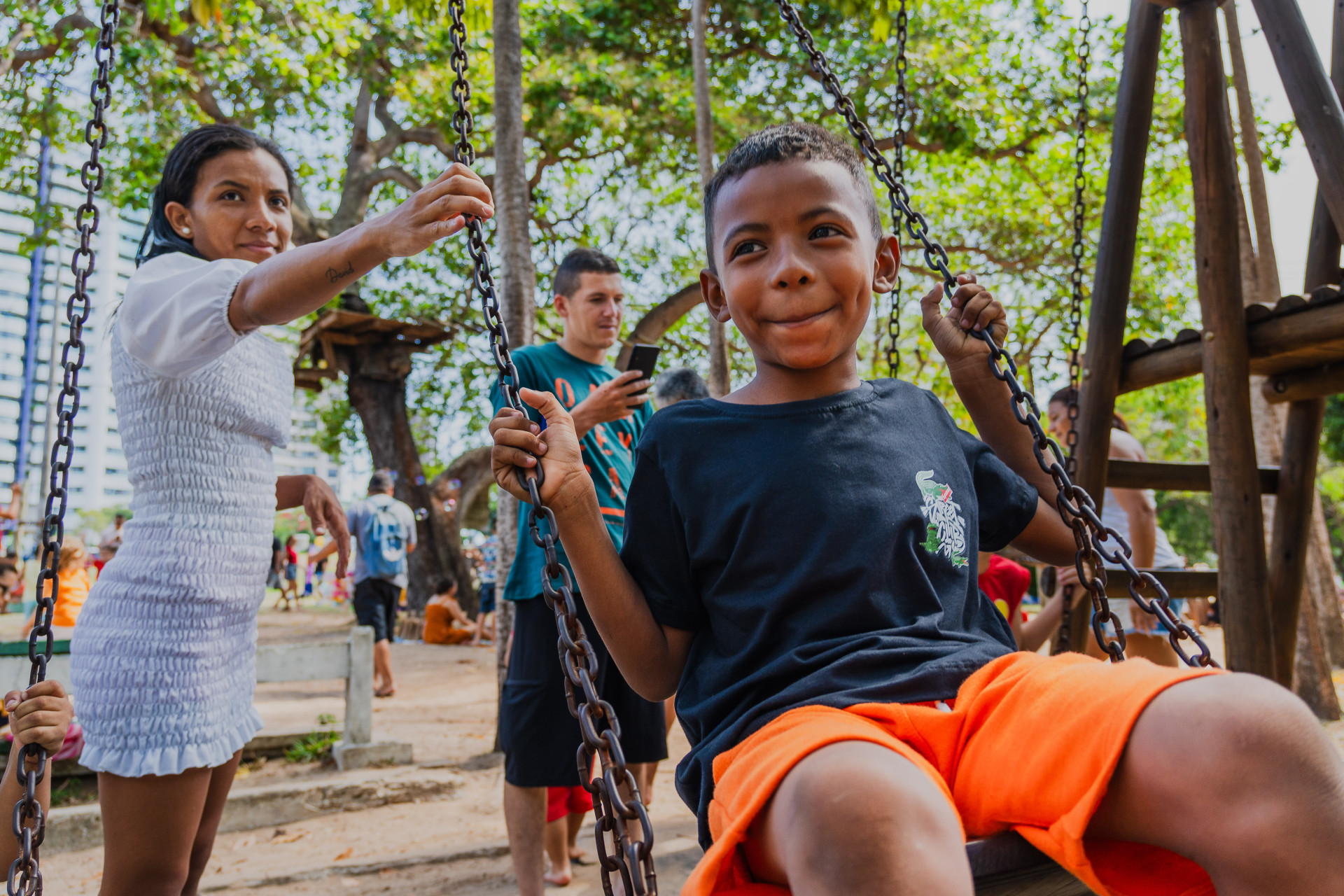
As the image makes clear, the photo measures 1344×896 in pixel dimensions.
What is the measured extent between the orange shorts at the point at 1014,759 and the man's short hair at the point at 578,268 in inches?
87.4

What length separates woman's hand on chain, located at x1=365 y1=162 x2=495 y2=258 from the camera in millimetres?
1517

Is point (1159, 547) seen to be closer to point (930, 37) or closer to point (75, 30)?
point (930, 37)

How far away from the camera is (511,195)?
217 inches

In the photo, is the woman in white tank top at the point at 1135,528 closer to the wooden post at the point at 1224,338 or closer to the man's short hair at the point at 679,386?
the wooden post at the point at 1224,338

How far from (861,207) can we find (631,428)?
64.9 inches

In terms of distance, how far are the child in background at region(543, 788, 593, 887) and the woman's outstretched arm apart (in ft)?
7.30

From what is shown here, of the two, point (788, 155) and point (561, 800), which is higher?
point (788, 155)

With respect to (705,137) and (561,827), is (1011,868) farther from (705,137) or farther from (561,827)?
(705,137)

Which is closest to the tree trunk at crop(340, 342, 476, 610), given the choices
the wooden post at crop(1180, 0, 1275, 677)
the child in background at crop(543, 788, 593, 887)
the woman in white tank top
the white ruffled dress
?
the child in background at crop(543, 788, 593, 887)

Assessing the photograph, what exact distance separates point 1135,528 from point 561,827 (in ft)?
9.85

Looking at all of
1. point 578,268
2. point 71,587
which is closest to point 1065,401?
point 578,268

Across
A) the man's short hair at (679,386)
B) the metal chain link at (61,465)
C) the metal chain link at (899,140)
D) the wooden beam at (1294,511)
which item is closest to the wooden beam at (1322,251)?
the wooden beam at (1294,511)

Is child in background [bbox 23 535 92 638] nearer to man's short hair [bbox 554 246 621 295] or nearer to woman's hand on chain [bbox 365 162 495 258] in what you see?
man's short hair [bbox 554 246 621 295]

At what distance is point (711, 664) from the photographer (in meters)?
1.39
